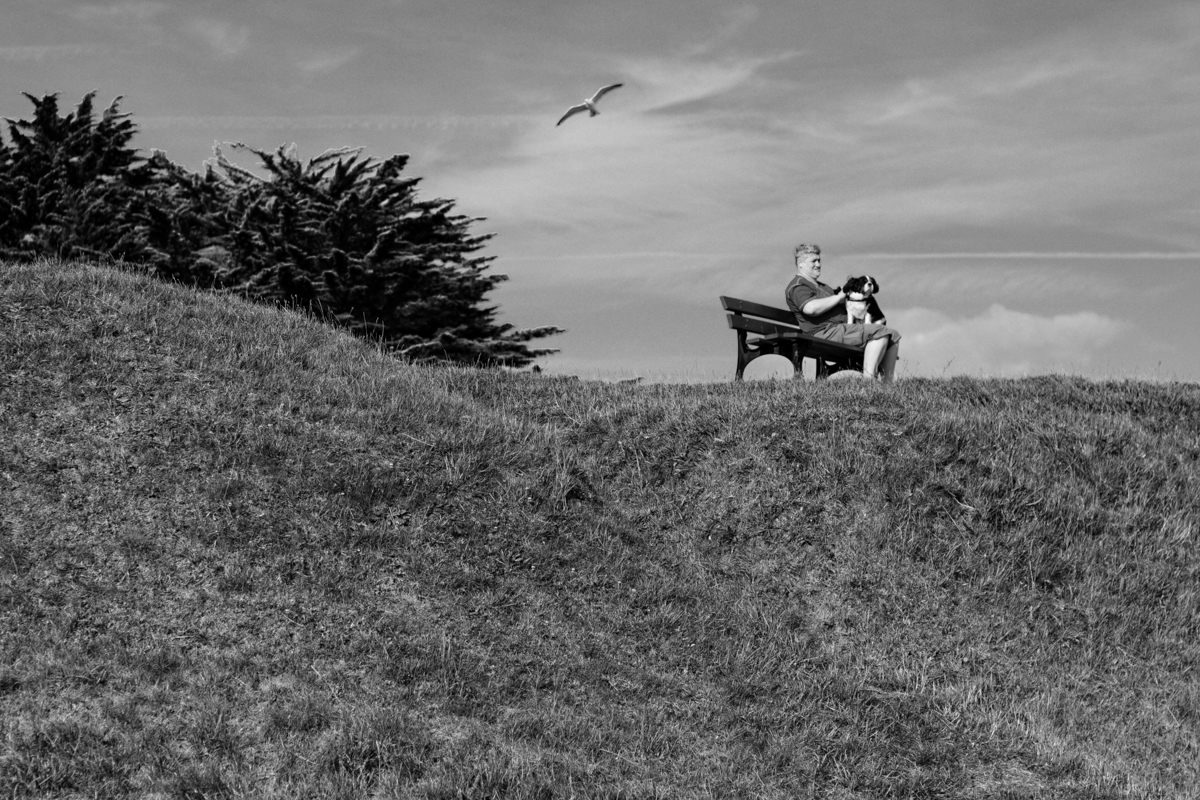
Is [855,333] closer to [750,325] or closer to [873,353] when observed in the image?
[873,353]

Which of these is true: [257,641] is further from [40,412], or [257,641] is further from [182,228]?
[182,228]

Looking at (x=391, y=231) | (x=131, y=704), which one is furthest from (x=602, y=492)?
(x=391, y=231)

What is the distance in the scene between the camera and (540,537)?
9.75 m

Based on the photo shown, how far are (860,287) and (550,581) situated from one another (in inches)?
256

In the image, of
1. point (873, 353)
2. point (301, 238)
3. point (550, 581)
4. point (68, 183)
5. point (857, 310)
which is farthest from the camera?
point (68, 183)

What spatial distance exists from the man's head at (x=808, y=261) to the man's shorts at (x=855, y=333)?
30.6 inches

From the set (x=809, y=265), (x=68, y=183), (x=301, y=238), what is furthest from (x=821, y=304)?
(x=68, y=183)

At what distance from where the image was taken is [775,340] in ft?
44.9

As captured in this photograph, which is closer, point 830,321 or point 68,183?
point 830,321

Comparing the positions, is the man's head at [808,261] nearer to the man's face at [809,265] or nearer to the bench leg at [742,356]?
the man's face at [809,265]

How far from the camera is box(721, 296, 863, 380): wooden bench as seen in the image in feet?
44.7

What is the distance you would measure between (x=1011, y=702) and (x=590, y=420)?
5.01m

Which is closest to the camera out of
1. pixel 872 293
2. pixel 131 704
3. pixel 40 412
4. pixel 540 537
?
pixel 131 704

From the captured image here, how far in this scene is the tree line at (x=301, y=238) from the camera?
24.0 m
